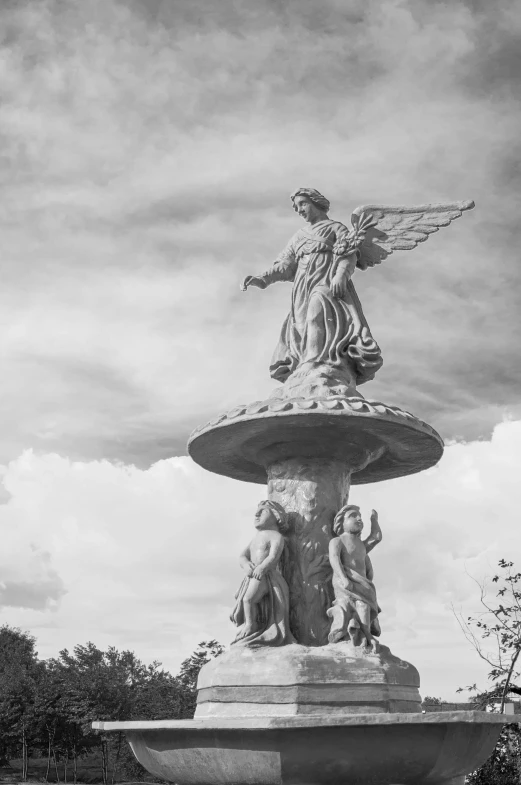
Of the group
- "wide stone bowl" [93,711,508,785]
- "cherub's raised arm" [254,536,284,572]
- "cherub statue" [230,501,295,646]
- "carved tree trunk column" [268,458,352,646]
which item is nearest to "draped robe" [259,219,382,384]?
"carved tree trunk column" [268,458,352,646]

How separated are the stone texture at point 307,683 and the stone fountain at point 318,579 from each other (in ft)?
0.04

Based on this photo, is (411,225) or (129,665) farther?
(129,665)

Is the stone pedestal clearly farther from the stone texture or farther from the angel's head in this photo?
the angel's head

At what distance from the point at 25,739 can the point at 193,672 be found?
10.2 metres

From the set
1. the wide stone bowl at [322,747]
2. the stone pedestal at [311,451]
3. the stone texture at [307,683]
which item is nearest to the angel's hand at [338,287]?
the stone pedestal at [311,451]

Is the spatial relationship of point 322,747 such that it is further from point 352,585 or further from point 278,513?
point 278,513

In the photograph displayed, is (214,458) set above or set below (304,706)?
above

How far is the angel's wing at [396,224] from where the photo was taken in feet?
32.9

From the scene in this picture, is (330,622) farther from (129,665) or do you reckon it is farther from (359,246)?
(129,665)

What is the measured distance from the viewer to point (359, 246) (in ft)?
32.6

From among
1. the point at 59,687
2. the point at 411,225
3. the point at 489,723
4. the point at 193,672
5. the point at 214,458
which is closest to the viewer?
the point at 489,723

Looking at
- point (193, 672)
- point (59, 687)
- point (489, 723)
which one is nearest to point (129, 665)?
point (59, 687)

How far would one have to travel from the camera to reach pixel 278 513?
8.31 m

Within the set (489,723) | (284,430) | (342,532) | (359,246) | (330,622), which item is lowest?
(489,723)
